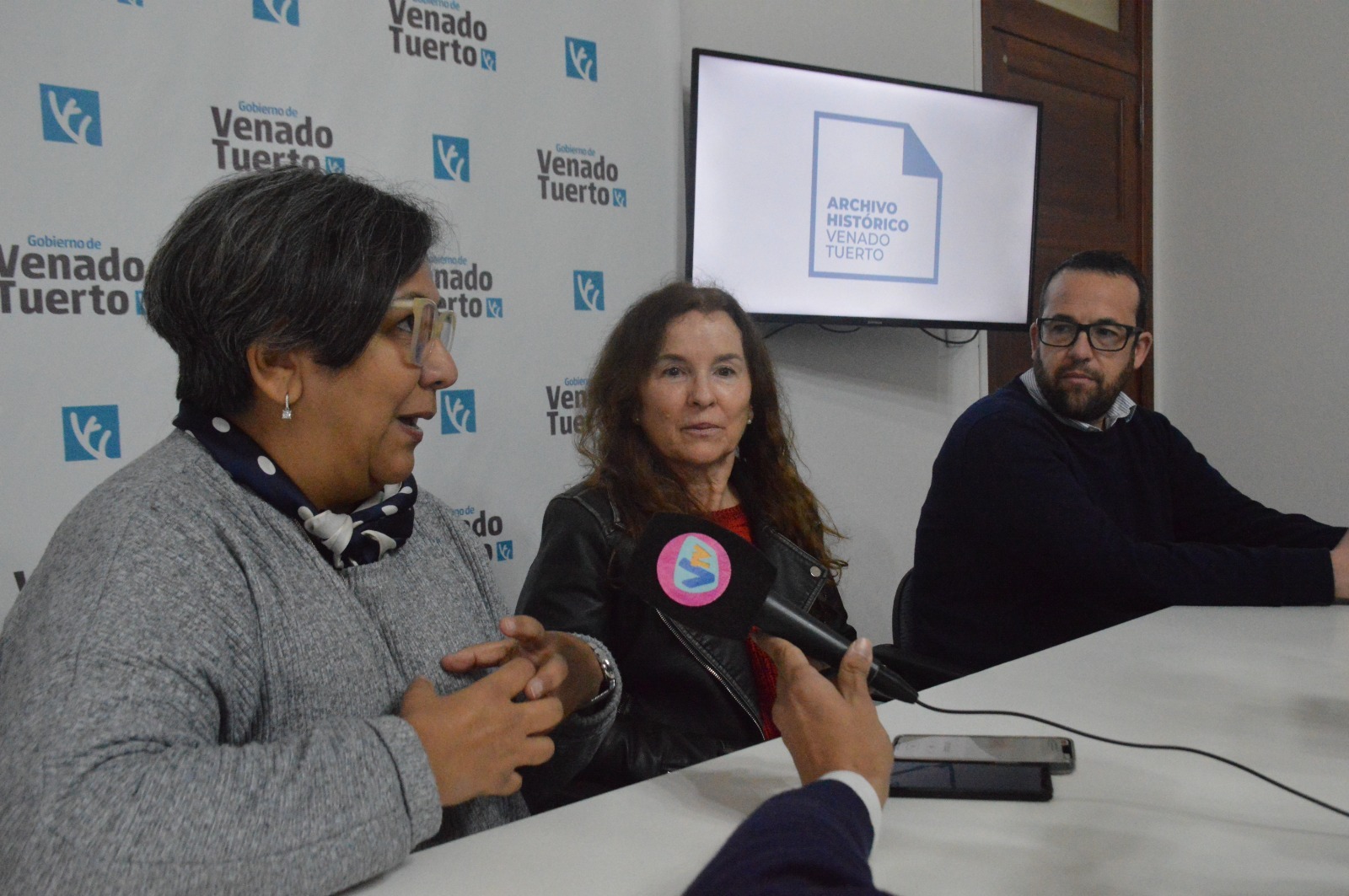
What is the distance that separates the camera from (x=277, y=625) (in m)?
0.97

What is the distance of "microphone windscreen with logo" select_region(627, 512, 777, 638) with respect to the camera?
952 mm

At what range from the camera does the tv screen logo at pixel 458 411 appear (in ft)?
7.51

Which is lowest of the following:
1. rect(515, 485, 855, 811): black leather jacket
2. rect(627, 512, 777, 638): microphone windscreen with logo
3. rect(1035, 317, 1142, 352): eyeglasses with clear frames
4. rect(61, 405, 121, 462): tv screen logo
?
rect(515, 485, 855, 811): black leather jacket

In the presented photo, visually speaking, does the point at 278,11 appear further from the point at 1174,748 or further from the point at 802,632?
the point at 1174,748

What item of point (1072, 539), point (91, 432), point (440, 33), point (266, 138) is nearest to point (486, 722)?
point (91, 432)

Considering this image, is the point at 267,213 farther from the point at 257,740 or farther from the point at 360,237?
the point at 257,740

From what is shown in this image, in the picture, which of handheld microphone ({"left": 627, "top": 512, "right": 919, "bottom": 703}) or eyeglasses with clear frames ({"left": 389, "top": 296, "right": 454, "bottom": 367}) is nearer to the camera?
handheld microphone ({"left": 627, "top": 512, "right": 919, "bottom": 703})

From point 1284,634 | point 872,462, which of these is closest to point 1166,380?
point 872,462

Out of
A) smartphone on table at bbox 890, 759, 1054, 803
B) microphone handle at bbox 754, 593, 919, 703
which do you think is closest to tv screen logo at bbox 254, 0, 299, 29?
microphone handle at bbox 754, 593, 919, 703

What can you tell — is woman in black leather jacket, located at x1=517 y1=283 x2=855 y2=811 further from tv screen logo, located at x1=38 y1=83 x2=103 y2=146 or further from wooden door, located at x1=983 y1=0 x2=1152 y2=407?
wooden door, located at x1=983 y1=0 x2=1152 y2=407

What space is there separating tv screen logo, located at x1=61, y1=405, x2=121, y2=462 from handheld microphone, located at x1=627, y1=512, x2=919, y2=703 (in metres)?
1.29

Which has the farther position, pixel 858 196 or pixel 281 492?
pixel 858 196

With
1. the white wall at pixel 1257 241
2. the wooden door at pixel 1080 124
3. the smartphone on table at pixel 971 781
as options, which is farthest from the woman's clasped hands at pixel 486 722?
the white wall at pixel 1257 241

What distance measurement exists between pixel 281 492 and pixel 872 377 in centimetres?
256
